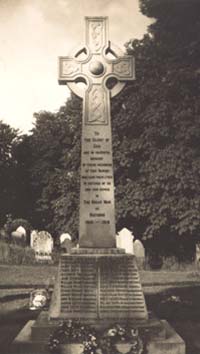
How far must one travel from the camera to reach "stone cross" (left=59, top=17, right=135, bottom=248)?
7277 millimetres

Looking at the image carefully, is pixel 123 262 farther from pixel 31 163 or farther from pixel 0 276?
pixel 31 163

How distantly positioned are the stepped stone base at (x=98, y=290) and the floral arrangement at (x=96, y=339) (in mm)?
302

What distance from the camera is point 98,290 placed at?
680 cm

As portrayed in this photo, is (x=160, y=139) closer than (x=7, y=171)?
Yes

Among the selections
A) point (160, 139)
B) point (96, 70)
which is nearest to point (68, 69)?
point (96, 70)

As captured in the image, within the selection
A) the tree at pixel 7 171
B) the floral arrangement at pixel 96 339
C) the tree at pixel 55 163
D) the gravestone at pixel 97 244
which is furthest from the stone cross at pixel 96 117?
the tree at pixel 7 171

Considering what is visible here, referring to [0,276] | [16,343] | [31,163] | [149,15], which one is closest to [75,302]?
[16,343]

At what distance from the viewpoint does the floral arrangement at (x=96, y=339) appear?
6148mm

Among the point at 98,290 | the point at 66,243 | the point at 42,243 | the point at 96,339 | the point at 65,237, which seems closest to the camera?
the point at 96,339

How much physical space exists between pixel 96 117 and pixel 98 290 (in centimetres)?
265

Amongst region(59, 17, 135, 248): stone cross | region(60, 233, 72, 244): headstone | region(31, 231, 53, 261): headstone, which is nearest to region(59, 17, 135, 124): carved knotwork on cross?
region(59, 17, 135, 248): stone cross

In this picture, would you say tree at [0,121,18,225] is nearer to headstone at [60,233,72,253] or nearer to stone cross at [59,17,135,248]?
headstone at [60,233,72,253]

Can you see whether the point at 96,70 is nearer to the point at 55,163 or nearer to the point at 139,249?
the point at 139,249

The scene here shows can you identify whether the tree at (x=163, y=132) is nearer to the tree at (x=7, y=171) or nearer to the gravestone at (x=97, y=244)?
the tree at (x=7, y=171)
